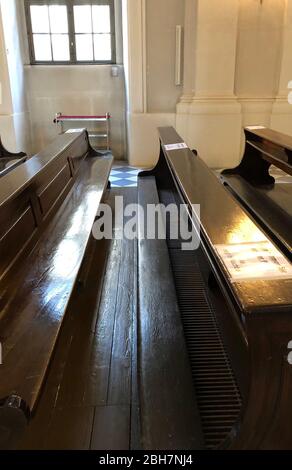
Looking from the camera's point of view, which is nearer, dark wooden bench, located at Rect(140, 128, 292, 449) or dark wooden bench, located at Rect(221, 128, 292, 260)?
dark wooden bench, located at Rect(140, 128, 292, 449)

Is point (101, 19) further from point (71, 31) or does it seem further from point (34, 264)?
point (34, 264)

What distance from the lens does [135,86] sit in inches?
239

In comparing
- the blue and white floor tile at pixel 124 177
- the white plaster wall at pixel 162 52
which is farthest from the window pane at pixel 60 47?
the blue and white floor tile at pixel 124 177

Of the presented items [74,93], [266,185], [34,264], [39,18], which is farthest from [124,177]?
[34,264]

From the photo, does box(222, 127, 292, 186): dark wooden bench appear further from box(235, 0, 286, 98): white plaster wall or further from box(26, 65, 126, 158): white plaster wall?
box(26, 65, 126, 158): white plaster wall

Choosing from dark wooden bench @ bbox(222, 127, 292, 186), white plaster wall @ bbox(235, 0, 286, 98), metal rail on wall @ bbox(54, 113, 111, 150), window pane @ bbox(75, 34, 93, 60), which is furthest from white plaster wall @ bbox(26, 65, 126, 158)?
dark wooden bench @ bbox(222, 127, 292, 186)

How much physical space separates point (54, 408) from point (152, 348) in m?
0.37

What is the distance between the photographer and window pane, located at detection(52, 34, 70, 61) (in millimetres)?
6711

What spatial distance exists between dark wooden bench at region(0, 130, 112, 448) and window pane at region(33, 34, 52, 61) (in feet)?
15.5

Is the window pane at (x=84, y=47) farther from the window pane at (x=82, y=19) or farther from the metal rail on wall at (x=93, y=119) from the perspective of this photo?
the metal rail on wall at (x=93, y=119)

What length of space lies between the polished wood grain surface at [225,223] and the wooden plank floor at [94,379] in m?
0.60

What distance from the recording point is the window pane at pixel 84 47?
671 centimetres

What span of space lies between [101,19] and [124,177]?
2.92 metres
